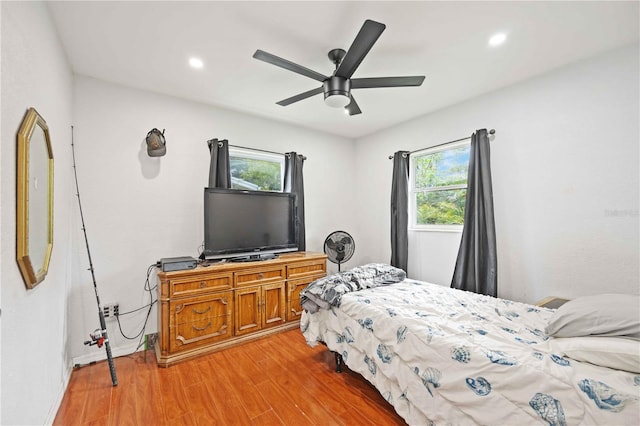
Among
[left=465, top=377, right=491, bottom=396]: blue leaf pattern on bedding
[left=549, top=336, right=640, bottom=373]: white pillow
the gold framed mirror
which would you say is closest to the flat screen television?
the gold framed mirror

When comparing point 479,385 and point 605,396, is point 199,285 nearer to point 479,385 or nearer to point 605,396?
point 479,385

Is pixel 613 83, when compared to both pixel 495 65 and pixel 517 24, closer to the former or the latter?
pixel 495 65

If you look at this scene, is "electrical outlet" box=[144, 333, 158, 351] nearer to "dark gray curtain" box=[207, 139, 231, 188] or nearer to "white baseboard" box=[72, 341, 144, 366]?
"white baseboard" box=[72, 341, 144, 366]

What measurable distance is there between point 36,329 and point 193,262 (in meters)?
1.12

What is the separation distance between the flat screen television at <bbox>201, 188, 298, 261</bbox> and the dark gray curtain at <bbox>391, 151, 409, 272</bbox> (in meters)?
1.32

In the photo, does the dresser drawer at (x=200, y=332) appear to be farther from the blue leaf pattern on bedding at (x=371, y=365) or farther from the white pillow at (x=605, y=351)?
the white pillow at (x=605, y=351)

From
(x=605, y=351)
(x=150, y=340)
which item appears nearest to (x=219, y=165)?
(x=150, y=340)

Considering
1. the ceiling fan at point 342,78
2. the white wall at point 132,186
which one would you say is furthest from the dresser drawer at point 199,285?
the ceiling fan at point 342,78

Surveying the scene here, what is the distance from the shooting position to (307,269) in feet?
10.3

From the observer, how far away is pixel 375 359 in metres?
1.76

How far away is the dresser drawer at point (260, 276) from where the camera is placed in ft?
8.73

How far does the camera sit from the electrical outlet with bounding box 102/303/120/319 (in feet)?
7.98

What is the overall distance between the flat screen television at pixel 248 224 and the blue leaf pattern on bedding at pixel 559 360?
8.03ft

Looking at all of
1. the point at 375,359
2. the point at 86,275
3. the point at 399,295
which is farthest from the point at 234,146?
the point at 375,359
